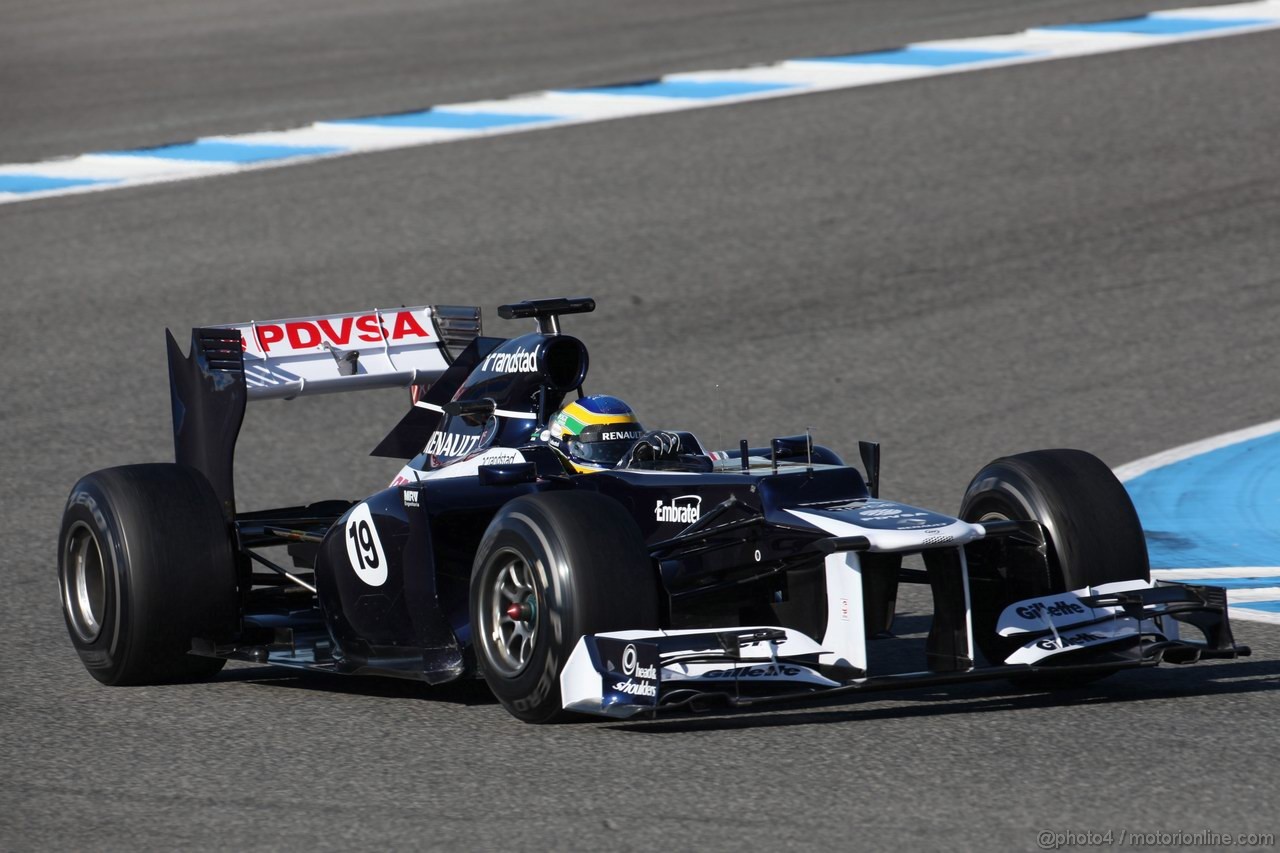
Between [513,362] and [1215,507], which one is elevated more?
[513,362]

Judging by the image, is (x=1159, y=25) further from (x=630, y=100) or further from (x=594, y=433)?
(x=594, y=433)

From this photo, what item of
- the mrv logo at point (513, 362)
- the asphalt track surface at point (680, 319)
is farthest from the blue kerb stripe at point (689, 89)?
the mrv logo at point (513, 362)

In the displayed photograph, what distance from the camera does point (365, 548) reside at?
7.00m

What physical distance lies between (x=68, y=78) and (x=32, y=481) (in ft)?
34.8

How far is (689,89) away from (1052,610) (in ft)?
42.0

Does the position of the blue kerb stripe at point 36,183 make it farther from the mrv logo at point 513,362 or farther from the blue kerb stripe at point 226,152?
the mrv logo at point 513,362

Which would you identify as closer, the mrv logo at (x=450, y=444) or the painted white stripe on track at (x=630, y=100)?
the mrv logo at (x=450, y=444)

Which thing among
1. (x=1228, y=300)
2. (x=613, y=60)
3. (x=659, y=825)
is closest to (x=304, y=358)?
(x=659, y=825)

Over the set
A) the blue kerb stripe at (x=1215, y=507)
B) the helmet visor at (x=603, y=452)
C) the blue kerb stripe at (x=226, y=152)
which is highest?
the blue kerb stripe at (x=226, y=152)

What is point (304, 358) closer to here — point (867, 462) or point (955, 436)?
point (867, 462)

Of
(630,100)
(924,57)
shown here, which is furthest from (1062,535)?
(924,57)

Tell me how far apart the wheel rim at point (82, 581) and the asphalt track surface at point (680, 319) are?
0.21 metres

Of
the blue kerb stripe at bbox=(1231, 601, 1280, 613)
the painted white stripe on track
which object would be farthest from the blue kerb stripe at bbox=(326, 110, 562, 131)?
the blue kerb stripe at bbox=(1231, 601, 1280, 613)

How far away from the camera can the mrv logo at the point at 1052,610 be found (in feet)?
21.0
